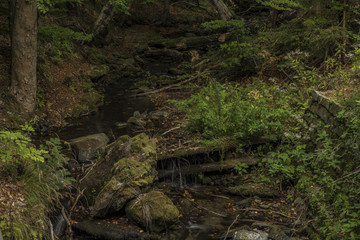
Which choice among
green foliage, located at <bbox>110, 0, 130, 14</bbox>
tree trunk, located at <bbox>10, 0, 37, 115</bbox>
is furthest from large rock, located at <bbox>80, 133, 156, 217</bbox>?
green foliage, located at <bbox>110, 0, 130, 14</bbox>

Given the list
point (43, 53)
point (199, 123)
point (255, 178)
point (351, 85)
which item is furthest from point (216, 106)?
point (43, 53)

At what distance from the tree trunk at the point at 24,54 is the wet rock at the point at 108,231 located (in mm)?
5252

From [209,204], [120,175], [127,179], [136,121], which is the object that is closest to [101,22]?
[136,121]

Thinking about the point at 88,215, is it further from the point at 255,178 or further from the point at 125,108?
the point at 125,108

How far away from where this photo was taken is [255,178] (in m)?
7.24

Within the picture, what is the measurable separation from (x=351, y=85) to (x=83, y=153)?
6132mm

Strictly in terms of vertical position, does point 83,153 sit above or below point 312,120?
below

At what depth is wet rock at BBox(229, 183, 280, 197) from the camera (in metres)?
6.75

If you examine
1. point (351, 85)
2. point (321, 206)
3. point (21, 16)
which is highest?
point (21, 16)

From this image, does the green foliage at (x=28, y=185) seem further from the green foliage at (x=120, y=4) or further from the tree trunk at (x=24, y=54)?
the green foliage at (x=120, y=4)

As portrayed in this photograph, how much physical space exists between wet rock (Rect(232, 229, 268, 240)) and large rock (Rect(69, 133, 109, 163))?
14.1ft

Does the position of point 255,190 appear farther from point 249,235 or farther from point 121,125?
point 121,125

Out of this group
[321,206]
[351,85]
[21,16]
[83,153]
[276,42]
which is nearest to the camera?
[321,206]

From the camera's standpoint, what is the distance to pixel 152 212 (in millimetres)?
5539
